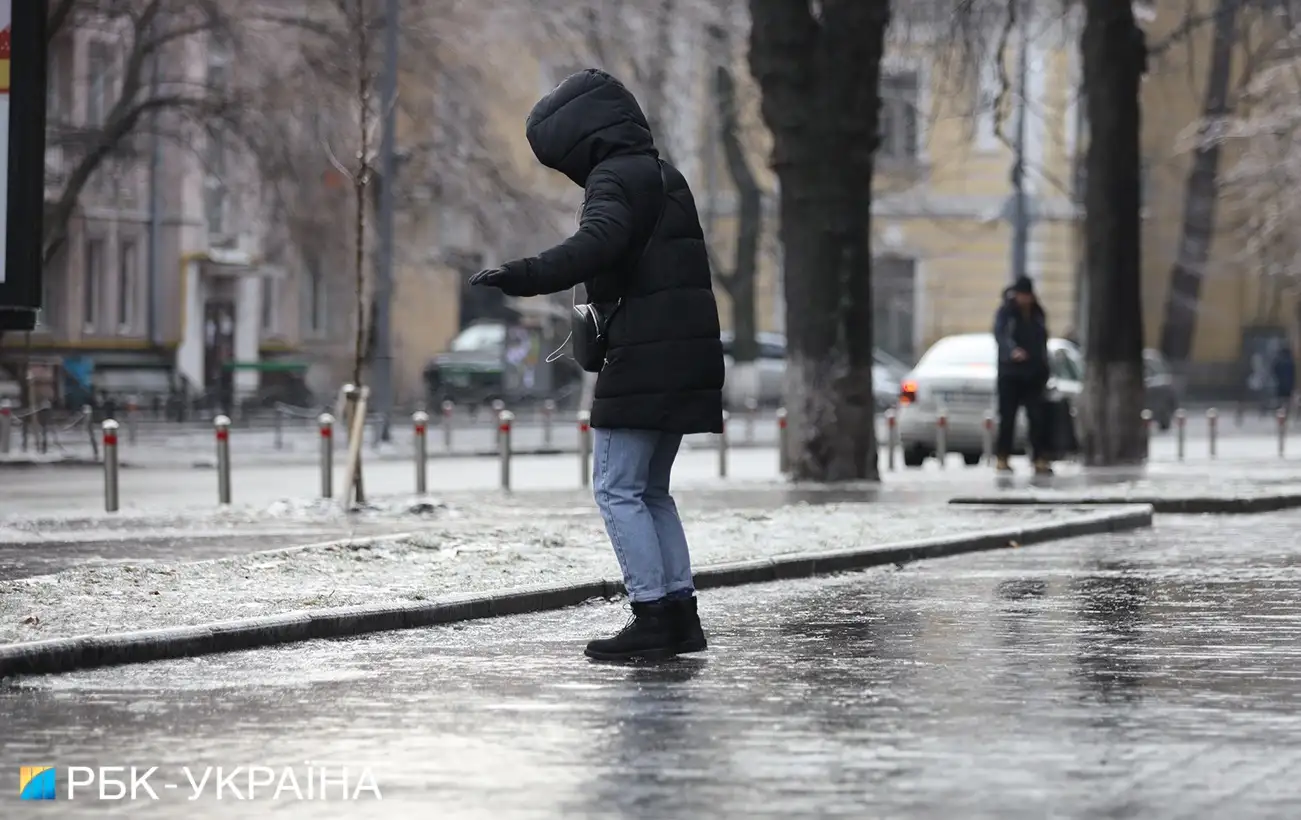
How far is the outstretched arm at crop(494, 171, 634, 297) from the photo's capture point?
356 inches

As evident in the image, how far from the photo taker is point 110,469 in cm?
2064

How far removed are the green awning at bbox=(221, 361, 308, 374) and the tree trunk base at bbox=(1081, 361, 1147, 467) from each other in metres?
26.1

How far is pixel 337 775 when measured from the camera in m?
6.93

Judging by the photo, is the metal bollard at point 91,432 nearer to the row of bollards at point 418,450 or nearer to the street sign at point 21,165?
the row of bollards at point 418,450

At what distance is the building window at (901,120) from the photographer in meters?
55.0

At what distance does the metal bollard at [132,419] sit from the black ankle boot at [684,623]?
92.5 feet

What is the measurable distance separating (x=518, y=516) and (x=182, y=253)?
3672cm

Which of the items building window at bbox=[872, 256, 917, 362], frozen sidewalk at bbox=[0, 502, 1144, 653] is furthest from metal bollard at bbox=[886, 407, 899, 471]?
building window at bbox=[872, 256, 917, 362]

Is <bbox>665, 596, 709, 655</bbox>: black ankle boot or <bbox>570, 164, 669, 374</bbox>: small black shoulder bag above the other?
<bbox>570, 164, 669, 374</bbox>: small black shoulder bag

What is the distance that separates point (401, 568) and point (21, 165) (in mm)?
3512

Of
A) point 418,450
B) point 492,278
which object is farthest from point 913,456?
point 492,278

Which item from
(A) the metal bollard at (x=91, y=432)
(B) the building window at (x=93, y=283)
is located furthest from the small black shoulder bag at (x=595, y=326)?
(B) the building window at (x=93, y=283)

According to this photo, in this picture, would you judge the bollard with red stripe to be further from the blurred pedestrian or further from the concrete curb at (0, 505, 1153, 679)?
the blurred pedestrian

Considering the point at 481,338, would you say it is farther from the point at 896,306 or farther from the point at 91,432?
the point at 91,432
